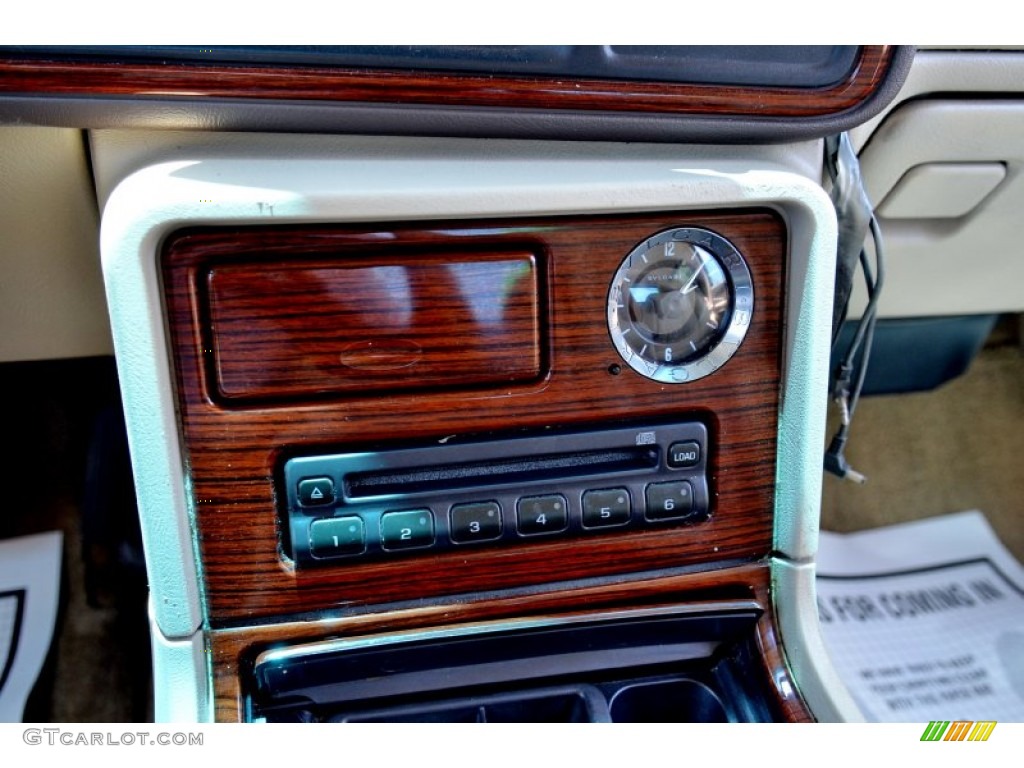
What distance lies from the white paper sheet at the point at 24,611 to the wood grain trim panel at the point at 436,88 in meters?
0.78

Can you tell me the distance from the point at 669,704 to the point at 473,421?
0.30m

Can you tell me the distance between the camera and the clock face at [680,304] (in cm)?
62

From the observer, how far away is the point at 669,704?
694 millimetres

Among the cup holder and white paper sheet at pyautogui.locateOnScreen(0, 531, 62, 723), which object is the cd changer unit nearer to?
the cup holder

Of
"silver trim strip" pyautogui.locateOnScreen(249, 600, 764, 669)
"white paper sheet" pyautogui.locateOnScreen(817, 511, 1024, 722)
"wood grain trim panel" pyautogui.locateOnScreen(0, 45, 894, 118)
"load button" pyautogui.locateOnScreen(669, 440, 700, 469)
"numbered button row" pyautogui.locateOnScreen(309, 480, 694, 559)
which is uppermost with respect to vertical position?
"wood grain trim panel" pyautogui.locateOnScreen(0, 45, 894, 118)

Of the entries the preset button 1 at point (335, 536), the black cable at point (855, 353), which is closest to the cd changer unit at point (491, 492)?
the preset button 1 at point (335, 536)

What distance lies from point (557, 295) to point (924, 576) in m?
0.97

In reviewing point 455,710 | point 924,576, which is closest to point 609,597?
point 455,710

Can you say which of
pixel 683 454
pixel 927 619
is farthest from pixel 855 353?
pixel 927 619

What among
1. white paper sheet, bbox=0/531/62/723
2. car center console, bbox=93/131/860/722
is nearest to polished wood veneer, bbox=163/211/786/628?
car center console, bbox=93/131/860/722

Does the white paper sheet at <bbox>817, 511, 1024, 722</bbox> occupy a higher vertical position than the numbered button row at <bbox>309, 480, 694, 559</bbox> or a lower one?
lower

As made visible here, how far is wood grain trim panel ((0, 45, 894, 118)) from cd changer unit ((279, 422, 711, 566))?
24 centimetres

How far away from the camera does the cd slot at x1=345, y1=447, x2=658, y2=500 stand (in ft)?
1.99

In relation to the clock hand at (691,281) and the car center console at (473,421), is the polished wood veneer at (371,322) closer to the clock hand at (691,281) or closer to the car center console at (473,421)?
the car center console at (473,421)
